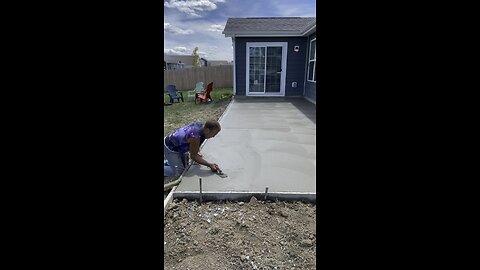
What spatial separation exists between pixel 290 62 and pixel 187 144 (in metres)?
8.37

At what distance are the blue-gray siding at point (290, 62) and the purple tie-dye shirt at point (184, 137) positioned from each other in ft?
26.2

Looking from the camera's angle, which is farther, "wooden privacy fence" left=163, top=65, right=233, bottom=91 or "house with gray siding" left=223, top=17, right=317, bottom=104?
"wooden privacy fence" left=163, top=65, right=233, bottom=91

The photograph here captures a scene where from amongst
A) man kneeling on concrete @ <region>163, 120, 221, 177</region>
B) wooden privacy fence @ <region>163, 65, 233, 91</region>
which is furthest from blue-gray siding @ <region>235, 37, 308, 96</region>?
man kneeling on concrete @ <region>163, 120, 221, 177</region>

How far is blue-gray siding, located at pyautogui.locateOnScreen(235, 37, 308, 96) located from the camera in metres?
10.3

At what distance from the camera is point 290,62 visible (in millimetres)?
10531

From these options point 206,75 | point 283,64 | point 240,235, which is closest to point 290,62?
point 283,64

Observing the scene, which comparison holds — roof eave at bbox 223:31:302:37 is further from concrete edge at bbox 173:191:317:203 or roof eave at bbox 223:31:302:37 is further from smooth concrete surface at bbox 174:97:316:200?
concrete edge at bbox 173:191:317:203

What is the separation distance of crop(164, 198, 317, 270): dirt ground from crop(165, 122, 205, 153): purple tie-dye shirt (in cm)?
83

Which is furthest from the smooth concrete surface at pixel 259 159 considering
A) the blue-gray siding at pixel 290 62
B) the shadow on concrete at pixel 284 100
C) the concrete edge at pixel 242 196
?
the blue-gray siding at pixel 290 62

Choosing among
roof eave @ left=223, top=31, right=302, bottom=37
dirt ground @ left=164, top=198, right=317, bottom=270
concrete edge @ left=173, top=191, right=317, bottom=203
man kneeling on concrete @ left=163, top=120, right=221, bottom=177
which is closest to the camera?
dirt ground @ left=164, top=198, right=317, bottom=270

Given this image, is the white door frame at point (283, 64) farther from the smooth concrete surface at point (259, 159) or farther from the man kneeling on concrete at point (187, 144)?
the man kneeling on concrete at point (187, 144)
